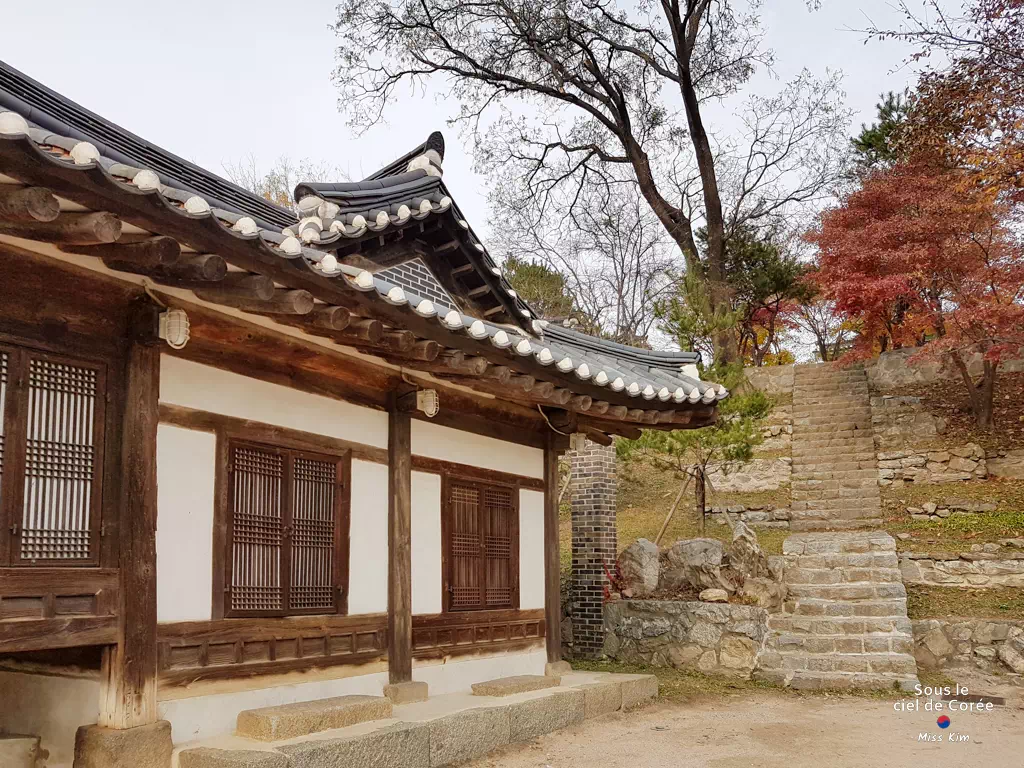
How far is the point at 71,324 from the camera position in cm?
521

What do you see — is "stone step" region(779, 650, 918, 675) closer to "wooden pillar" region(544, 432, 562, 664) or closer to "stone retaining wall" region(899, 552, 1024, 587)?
"stone retaining wall" region(899, 552, 1024, 587)

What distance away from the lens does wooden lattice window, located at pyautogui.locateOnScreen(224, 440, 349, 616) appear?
6.24m

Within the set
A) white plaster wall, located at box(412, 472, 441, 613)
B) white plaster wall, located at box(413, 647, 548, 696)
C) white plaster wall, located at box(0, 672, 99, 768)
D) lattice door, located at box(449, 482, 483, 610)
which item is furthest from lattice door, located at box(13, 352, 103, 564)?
lattice door, located at box(449, 482, 483, 610)

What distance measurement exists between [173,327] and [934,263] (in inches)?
719

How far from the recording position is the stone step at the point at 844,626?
467 inches

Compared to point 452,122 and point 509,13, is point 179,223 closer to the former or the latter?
point 509,13

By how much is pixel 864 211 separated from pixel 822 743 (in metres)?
17.2

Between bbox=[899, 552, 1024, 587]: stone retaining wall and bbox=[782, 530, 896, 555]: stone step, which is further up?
bbox=[782, 530, 896, 555]: stone step

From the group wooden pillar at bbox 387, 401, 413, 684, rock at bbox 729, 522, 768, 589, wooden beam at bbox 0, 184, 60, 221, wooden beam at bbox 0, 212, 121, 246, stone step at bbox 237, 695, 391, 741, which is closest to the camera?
wooden beam at bbox 0, 184, 60, 221

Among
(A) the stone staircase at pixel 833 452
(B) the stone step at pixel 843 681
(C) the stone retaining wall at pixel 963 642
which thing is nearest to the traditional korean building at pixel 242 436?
(B) the stone step at pixel 843 681

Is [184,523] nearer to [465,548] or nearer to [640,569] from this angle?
[465,548]

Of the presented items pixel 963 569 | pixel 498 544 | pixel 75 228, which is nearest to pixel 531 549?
pixel 498 544

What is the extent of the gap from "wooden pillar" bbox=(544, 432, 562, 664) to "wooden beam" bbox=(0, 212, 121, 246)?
6576 mm

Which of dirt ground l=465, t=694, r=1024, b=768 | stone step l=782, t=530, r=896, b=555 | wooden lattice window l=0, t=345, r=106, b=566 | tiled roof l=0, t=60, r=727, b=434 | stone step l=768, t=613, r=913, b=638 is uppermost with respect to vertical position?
tiled roof l=0, t=60, r=727, b=434
